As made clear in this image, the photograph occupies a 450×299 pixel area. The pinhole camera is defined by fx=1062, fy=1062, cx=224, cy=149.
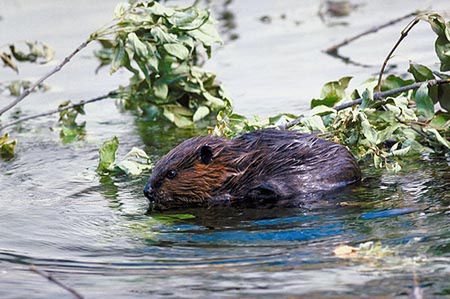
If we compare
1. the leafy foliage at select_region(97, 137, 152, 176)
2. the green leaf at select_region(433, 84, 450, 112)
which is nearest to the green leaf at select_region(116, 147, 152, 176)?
the leafy foliage at select_region(97, 137, 152, 176)

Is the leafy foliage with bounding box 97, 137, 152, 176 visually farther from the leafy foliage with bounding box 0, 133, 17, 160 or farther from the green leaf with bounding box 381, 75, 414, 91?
the green leaf with bounding box 381, 75, 414, 91

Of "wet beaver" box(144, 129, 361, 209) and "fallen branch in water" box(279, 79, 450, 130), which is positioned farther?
"fallen branch in water" box(279, 79, 450, 130)

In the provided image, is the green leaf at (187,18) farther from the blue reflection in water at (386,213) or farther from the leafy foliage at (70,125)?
the blue reflection in water at (386,213)

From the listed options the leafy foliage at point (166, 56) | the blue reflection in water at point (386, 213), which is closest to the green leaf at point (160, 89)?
the leafy foliage at point (166, 56)

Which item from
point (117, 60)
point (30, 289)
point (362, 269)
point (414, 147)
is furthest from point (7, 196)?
point (362, 269)

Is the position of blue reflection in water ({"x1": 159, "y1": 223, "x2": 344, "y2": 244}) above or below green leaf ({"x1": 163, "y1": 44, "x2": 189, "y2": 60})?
below

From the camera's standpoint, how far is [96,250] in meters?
4.60

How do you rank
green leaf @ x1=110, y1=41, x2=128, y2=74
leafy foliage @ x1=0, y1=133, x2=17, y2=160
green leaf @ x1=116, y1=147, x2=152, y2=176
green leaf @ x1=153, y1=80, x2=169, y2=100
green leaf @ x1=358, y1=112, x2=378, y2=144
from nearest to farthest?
green leaf @ x1=358, y1=112, x2=378, y2=144 < green leaf @ x1=116, y1=147, x2=152, y2=176 < green leaf @ x1=110, y1=41, x2=128, y2=74 < leafy foliage @ x1=0, y1=133, x2=17, y2=160 < green leaf @ x1=153, y1=80, x2=169, y2=100

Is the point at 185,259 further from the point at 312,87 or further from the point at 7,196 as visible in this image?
the point at 312,87

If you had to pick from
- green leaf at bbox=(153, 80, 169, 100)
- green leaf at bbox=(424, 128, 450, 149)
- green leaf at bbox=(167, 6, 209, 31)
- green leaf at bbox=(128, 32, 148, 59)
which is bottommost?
green leaf at bbox=(424, 128, 450, 149)

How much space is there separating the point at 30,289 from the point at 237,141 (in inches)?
75.4

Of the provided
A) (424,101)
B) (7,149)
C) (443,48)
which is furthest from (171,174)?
(7,149)

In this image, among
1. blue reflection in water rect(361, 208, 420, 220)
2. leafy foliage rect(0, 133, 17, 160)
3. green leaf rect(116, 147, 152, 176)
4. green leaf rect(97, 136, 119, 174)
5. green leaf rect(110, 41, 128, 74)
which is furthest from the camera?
leafy foliage rect(0, 133, 17, 160)

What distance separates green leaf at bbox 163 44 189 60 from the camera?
6.45 m
